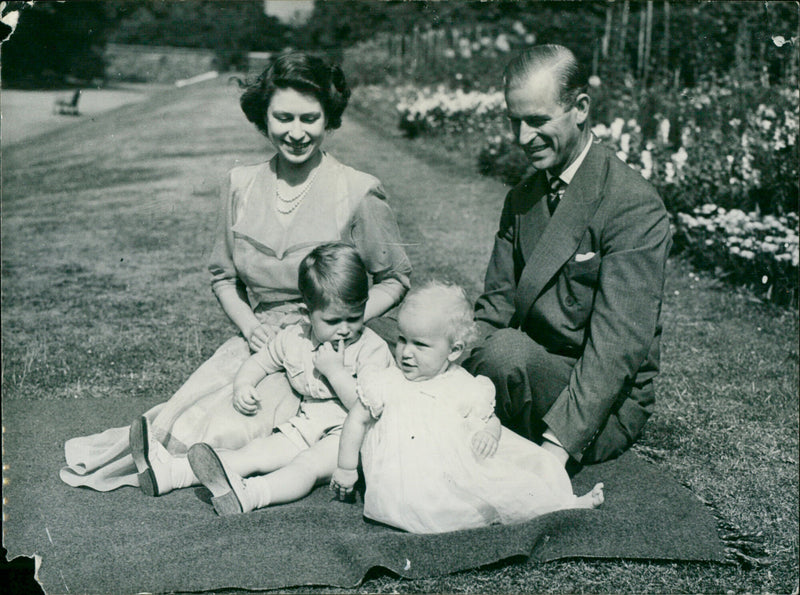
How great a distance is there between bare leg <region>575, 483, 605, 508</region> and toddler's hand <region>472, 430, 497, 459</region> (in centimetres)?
38

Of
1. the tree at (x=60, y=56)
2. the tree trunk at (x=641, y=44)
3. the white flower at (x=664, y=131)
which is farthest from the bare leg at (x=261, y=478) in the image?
the tree trunk at (x=641, y=44)

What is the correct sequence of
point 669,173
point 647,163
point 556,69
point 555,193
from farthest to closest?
point 647,163 → point 669,173 → point 555,193 → point 556,69

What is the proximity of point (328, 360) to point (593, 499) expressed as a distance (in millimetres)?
1027

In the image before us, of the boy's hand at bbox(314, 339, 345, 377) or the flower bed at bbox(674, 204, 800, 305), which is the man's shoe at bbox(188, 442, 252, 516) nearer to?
the boy's hand at bbox(314, 339, 345, 377)

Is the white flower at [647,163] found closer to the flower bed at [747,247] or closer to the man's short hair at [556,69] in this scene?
the flower bed at [747,247]

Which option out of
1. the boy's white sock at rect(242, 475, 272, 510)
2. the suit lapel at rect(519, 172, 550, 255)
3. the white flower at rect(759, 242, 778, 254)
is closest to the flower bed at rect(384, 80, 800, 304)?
the white flower at rect(759, 242, 778, 254)

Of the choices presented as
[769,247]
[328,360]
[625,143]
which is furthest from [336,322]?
[625,143]

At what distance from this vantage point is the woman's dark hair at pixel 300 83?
10.9 ft

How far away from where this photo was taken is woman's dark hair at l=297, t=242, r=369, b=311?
3.02 metres

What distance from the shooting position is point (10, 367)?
4.92m

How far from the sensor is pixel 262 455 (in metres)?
3.15

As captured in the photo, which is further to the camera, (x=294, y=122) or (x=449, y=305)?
(x=294, y=122)

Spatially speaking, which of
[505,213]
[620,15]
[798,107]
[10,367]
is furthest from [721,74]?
[10,367]

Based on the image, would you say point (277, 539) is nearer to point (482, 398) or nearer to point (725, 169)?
point (482, 398)
